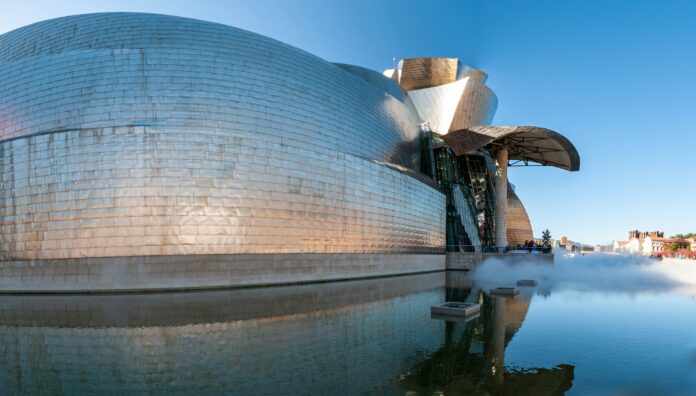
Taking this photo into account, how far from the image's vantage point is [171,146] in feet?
54.4

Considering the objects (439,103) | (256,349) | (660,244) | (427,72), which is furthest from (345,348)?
(660,244)

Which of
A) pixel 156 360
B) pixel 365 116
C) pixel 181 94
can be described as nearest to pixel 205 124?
pixel 181 94

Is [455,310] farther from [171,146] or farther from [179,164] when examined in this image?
[171,146]

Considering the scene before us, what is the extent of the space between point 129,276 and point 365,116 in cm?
1563

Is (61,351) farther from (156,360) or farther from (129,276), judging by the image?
(129,276)

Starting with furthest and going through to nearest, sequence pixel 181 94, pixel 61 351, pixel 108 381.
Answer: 1. pixel 181 94
2. pixel 61 351
3. pixel 108 381

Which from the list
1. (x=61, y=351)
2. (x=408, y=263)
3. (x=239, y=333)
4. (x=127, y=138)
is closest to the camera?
(x=61, y=351)

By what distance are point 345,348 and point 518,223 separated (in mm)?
50018

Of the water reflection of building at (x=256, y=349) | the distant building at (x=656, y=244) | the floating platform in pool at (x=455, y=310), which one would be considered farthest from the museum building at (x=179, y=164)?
the distant building at (x=656, y=244)

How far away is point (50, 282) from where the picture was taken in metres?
15.3

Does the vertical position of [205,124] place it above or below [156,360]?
above

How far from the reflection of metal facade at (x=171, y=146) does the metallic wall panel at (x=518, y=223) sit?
33.8m

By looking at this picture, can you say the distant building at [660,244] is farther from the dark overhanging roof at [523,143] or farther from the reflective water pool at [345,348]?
the reflective water pool at [345,348]

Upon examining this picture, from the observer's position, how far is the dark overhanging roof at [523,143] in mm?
26062
